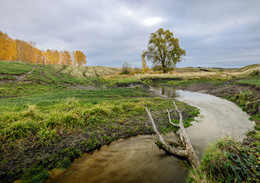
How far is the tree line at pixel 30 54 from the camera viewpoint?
44934 mm

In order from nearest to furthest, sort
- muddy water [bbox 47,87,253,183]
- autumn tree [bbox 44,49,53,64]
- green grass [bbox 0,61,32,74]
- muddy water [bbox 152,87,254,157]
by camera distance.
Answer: muddy water [bbox 47,87,253,183] → muddy water [bbox 152,87,254,157] → green grass [bbox 0,61,32,74] → autumn tree [bbox 44,49,53,64]

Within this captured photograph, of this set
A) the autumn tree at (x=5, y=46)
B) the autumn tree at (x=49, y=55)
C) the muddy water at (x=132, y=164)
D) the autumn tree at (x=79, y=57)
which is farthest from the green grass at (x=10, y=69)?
the autumn tree at (x=79, y=57)

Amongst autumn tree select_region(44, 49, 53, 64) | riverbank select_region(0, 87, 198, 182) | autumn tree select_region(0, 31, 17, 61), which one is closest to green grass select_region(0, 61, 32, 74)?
autumn tree select_region(0, 31, 17, 61)

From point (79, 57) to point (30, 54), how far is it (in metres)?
23.3

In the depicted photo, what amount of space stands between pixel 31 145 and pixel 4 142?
1.13 meters

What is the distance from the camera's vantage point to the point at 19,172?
4.24 meters

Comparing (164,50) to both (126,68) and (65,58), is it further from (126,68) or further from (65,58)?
(65,58)

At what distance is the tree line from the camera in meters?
44.9

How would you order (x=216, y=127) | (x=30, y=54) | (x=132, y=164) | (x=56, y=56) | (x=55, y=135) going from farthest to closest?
(x=56, y=56) < (x=30, y=54) < (x=216, y=127) < (x=55, y=135) < (x=132, y=164)

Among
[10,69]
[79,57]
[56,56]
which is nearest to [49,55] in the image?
[56,56]

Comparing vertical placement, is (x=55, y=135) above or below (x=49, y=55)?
below

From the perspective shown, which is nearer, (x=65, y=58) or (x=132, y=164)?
(x=132, y=164)

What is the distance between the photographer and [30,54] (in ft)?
197

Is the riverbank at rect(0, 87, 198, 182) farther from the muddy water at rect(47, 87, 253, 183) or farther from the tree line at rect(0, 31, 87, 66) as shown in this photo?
the tree line at rect(0, 31, 87, 66)
